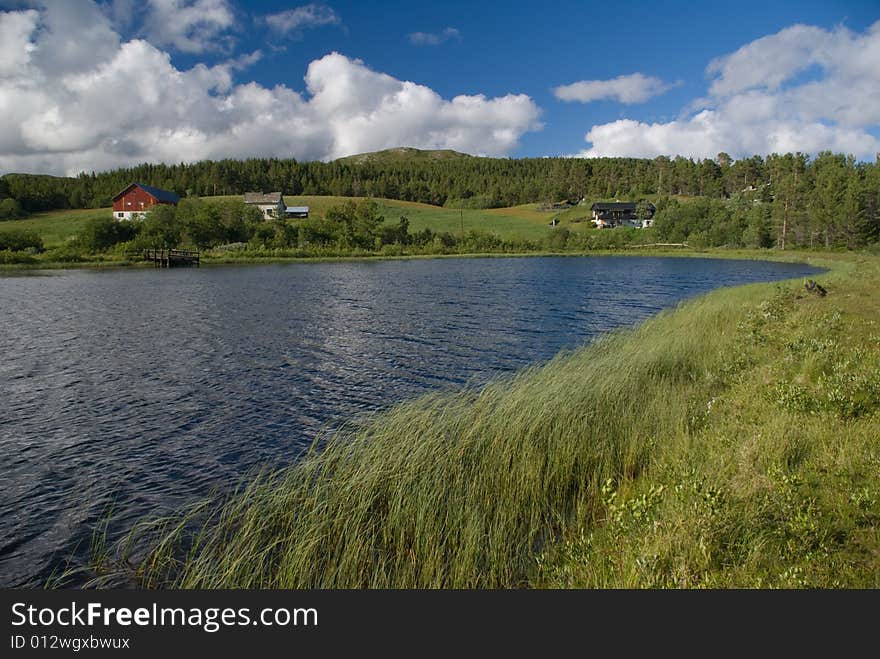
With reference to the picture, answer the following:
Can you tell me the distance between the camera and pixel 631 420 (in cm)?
1180

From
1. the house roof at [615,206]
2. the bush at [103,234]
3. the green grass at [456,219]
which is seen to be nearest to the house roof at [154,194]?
the bush at [103,234]

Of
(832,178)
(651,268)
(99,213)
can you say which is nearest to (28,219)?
(99,213)

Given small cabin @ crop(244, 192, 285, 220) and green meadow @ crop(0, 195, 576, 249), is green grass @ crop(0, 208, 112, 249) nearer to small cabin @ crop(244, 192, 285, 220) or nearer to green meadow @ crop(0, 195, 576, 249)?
green meadow @ crop(0, 195, 576, 249)

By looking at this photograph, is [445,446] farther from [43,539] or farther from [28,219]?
[28,219]

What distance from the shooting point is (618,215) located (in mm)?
159125

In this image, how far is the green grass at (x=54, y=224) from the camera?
104531mm

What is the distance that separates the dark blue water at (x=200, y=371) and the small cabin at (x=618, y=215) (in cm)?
11764

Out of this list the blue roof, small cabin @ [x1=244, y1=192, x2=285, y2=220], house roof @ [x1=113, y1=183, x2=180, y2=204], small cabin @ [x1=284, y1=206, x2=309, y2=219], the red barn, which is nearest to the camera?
house roof @ [x1=113, y1=183, x2=180, y2=204]

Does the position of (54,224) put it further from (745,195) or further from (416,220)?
(745,195)

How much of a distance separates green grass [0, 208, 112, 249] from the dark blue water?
226 ft

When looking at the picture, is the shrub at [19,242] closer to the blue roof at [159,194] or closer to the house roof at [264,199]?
the blue roof at [159,194]

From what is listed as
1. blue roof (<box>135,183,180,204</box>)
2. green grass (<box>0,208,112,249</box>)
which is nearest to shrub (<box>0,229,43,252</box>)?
green grass (<box>0,208,112,249</box>)

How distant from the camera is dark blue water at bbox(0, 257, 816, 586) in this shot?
36.4 feet

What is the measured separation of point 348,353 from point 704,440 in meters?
16.7
